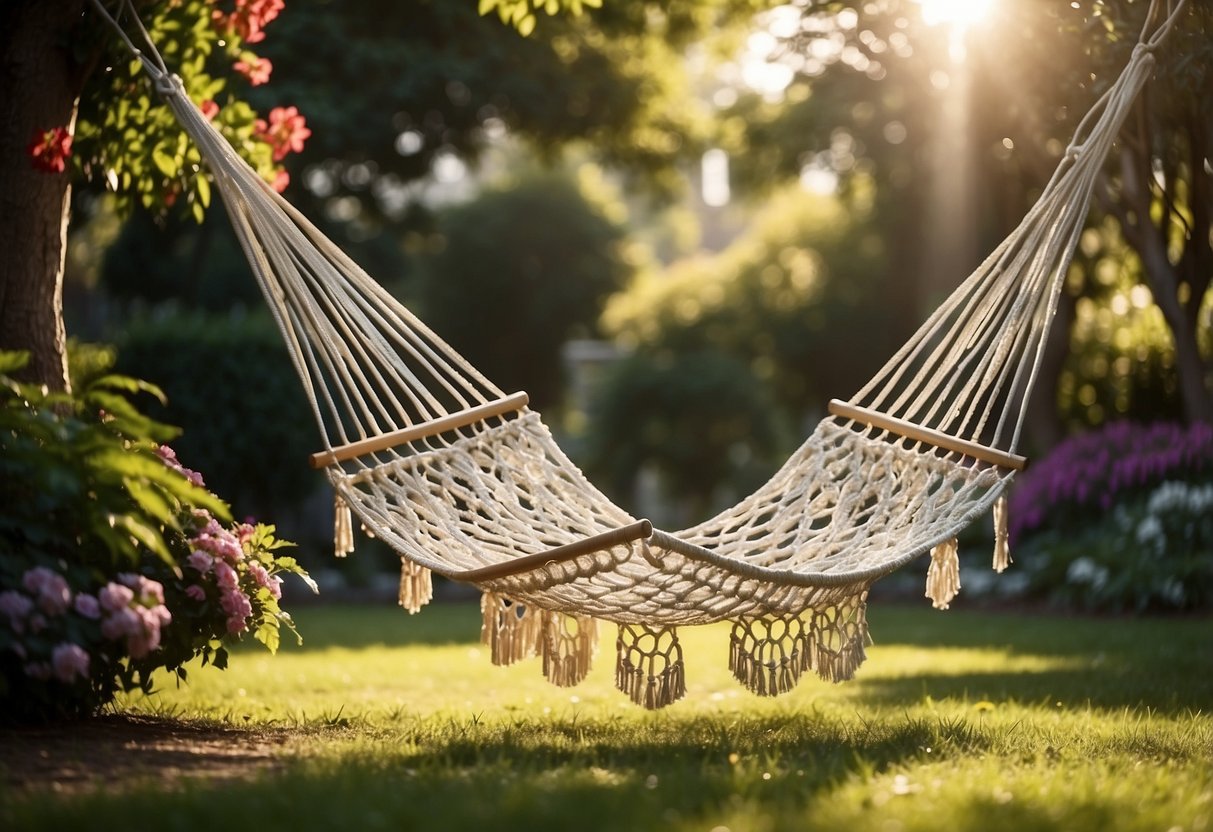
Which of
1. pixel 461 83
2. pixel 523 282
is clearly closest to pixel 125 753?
pixel 461 83

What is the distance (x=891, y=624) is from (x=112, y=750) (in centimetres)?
398

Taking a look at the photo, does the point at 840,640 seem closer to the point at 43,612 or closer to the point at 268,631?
the point at 268,631

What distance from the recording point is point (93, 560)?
8.45 feet

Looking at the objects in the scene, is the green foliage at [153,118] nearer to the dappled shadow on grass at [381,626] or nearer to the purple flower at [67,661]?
the purple flower at [67,661]

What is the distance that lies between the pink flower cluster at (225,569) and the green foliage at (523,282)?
31.8 ft

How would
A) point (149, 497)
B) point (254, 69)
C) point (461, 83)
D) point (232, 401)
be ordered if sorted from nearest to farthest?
point (149, 497), point (254, 69), point (232, 401), point (461, 83)

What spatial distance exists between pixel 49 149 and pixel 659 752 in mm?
1703

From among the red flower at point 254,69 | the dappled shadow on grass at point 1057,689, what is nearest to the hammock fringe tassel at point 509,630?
the dappled shadow on grass at point 1057,689

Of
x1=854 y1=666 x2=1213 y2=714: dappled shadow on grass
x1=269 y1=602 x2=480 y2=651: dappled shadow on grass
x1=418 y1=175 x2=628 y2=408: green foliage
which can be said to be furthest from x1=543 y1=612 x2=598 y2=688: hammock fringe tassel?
x1=418 y1=175 x2=628 y2=408: green foliage

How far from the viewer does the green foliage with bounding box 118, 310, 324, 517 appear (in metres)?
6.91

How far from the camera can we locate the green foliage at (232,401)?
6906 millimetres

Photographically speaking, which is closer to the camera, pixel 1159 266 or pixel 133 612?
pixel 133 612

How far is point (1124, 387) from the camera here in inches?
290

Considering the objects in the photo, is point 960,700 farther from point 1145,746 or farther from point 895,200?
point 895,200
